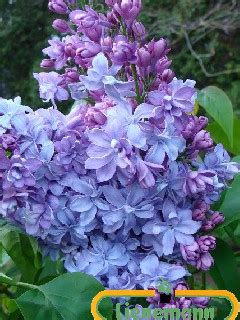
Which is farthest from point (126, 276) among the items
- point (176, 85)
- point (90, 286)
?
point (176, 85)

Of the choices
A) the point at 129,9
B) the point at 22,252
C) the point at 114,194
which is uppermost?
the point at 129,9

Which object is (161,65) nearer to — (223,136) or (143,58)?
(143,58)

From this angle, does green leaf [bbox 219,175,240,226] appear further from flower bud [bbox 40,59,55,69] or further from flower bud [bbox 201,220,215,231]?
flower bud [bbox 40,59,55,69]

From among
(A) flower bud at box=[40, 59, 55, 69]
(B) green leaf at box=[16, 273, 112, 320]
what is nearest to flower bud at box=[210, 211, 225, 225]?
(B) green leaf at box=[16, 273, 112, 320]

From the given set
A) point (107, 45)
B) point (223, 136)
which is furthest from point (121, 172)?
point (223, 136)

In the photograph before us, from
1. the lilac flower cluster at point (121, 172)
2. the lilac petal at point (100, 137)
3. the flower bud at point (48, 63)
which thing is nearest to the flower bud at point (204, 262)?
the lilac flower cluster at point (121, 172)

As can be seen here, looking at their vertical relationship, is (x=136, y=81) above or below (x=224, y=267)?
above
